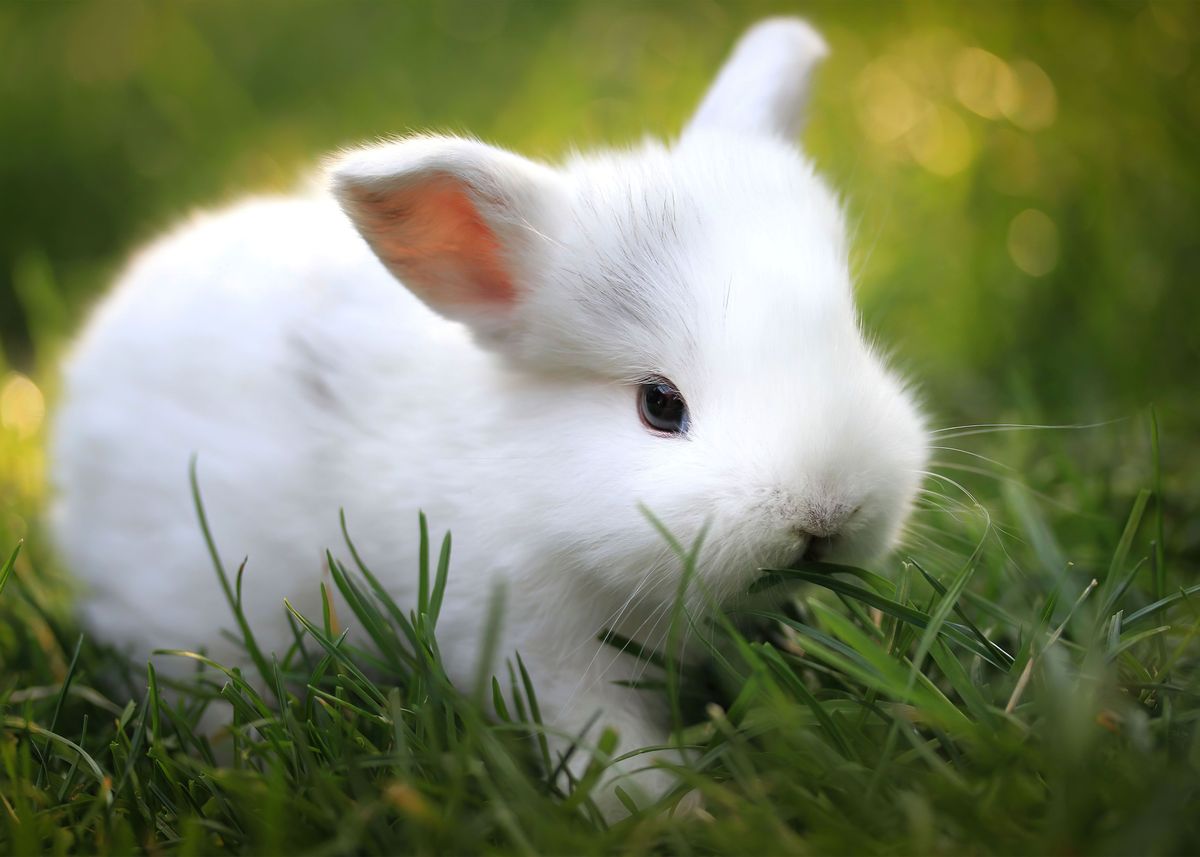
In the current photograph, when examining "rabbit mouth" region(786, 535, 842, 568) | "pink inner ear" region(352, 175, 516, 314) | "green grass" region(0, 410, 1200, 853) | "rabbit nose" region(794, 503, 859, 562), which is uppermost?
"pink inner ear" region(352, 175, 516, 314)

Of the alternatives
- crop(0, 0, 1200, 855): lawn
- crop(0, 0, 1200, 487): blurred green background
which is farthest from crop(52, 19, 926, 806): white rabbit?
crop(0, 0, 1200, 487): blurred green background

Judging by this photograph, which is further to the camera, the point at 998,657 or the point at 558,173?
the point at 558,173

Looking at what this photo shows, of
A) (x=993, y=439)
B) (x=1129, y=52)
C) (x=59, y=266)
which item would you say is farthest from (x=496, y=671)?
(x=1129, y=52)

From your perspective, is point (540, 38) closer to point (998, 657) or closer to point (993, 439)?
point (993, 439)

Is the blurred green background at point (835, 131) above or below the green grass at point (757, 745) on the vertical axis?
above

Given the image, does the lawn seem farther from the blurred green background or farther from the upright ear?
the upright ear

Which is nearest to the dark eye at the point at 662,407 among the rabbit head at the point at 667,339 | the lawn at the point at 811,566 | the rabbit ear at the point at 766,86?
the rabbit head at the point at 667,339

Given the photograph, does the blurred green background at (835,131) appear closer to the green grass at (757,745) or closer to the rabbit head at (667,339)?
the rabbit head at (667,339)
